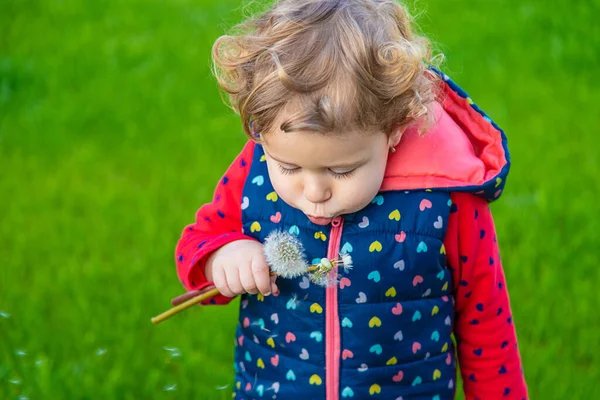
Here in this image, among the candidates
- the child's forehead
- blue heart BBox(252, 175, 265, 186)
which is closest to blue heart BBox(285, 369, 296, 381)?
blue heart BBox(252, 175, 265, 186)

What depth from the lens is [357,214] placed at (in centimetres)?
203

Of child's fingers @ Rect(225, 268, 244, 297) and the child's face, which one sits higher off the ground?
the child's face

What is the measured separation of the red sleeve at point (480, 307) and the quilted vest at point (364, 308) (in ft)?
0.12

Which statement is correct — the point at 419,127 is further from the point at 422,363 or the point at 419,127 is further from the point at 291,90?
the point at 422,363

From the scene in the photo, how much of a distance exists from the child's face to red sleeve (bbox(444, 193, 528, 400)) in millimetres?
242

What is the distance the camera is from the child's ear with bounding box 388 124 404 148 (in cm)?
194

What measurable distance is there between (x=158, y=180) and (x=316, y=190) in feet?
8.52

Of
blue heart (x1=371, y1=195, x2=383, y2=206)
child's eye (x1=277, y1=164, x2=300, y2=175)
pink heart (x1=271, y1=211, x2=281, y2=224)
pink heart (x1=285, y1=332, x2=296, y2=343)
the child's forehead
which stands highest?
the child's forehead

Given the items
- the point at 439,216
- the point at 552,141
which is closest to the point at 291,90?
the point at 439,216

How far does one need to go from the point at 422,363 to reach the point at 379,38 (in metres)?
0.76

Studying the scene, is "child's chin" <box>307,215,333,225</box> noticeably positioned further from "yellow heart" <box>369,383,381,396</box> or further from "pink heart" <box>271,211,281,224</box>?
"yellow heart" <box>369,383,381,396</box>

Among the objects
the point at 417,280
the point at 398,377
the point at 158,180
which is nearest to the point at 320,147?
the point at 417,280

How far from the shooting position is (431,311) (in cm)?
209

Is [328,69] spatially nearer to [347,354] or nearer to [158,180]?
[347,354]
